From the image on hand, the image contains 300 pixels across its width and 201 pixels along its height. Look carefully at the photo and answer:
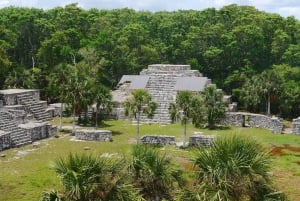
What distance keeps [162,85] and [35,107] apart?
14702 mm

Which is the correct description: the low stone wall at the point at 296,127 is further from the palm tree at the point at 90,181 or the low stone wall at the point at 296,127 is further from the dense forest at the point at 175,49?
the palm tree at the point at 90,181

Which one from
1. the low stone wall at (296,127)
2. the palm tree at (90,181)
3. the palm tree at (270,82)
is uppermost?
the palm tree at (270,82)

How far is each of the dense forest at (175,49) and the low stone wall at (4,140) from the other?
16.6m

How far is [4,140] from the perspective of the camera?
1507 inches

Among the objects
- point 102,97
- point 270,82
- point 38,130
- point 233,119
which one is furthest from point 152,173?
point 270,82

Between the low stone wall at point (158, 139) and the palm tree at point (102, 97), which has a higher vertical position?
the palm tree at point (102, 97)

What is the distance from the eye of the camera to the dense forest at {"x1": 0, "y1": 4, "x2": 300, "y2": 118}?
57406 mm

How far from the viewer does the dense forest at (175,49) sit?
188 ft

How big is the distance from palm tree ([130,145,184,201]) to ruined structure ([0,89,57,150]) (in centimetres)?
2353

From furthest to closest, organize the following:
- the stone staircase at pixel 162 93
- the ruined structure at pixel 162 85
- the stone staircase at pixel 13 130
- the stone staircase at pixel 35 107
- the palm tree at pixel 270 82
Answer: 1. the ruined structure at pixel 162 85
2. the stone staircase at pixel 162 93
3. the palm tree at pixel 270 82
4. the stone staircase at pixel 35 107
5. the stone staircase at pixel 13 130

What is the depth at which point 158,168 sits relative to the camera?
16906mm

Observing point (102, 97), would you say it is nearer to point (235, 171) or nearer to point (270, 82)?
point (270, 82)

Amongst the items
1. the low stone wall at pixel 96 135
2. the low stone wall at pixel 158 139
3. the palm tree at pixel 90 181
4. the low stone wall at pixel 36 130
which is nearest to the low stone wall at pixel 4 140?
the low stone wall at pixel 36 130

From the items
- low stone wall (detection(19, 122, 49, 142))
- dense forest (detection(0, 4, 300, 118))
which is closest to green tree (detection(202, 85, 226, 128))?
dense forest (detection(0, 4, 300, 118))
